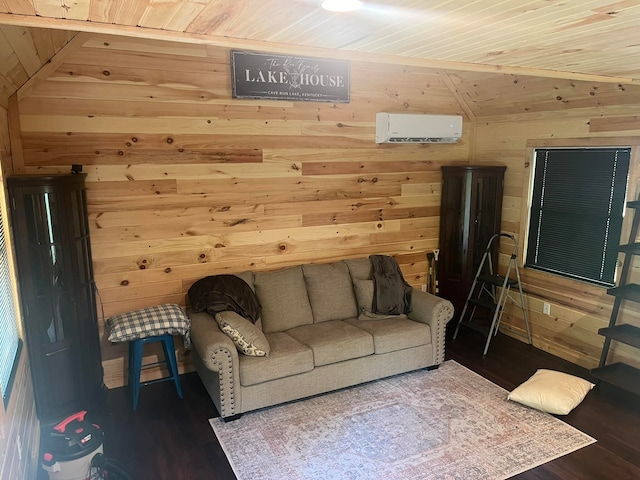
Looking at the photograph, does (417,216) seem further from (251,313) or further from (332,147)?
(251,313)

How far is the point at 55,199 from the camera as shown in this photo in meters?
3.19

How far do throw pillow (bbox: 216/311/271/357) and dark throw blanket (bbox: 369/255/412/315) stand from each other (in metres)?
1.26

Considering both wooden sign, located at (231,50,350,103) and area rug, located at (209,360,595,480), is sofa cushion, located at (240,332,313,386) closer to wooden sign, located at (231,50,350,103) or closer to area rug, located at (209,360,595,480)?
area rug, located at (209,360,595,480)

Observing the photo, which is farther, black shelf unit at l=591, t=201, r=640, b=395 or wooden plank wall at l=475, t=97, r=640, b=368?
wooden plank wall at l=475, t=97, r=640, b=368

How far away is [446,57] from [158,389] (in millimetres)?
3299

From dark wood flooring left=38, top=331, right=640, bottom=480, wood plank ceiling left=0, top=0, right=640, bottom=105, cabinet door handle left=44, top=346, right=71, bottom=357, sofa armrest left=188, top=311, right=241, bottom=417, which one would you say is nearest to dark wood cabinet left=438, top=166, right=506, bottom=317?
dark wood flooring left=38, top=331, right=640, bottom=480

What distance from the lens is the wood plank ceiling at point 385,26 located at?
162cm

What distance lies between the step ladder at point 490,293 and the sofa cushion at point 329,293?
132 centimetres

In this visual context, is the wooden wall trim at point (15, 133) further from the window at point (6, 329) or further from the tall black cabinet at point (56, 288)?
the window at point (6, 329)

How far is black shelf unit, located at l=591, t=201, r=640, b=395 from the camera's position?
3750mm

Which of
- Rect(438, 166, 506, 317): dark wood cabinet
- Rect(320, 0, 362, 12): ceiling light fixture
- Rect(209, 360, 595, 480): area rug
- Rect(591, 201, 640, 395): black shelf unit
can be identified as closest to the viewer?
Rect(320, 0, 362, 12): ceiling light fixture

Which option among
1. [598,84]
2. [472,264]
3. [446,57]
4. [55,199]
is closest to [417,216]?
[472,264]

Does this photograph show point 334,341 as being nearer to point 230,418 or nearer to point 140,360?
point 230,418

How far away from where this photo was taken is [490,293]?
5152 millimetres
